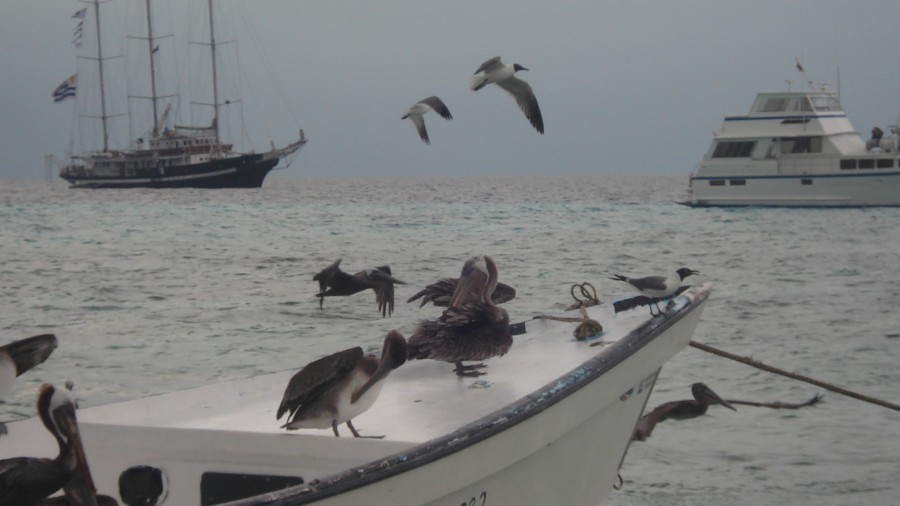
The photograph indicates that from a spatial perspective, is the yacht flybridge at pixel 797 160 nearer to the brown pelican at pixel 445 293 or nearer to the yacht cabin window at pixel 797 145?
the yacht cabin window at pixel 797 145

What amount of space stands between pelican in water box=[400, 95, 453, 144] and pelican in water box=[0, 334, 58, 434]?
6256 mm

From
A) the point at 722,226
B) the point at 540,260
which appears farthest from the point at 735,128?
the point at 540,260

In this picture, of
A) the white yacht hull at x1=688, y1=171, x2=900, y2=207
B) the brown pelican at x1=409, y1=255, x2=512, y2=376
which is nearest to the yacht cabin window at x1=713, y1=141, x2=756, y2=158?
the white yacht hull at x1=688, y1=171, x2=900, y2=207

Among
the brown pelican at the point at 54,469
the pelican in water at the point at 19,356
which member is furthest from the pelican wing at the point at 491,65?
the brown pelican at the point at 54,469

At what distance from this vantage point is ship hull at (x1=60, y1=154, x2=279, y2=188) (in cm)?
9844

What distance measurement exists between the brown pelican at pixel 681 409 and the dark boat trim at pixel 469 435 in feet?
11.9

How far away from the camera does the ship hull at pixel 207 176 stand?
98438 millimetres

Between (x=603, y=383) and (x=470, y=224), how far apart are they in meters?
49.4

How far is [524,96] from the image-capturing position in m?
10.6

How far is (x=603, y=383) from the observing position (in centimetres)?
584

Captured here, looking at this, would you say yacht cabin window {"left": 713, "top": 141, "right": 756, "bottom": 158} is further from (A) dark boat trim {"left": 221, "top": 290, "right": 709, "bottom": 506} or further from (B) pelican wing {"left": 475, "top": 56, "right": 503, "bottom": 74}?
(A) dark boat trim {"left": 221, "top": 290, "right": 709, "bottom": 506}

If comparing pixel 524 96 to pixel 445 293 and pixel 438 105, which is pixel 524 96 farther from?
pixel 445 293

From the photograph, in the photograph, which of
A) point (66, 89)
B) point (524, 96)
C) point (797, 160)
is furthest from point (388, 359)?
point (66, 89)

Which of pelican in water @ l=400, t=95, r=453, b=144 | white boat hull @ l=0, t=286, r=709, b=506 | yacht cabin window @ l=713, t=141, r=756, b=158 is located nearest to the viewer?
white boat hull @ l=0, t=286, r=709, b=506
